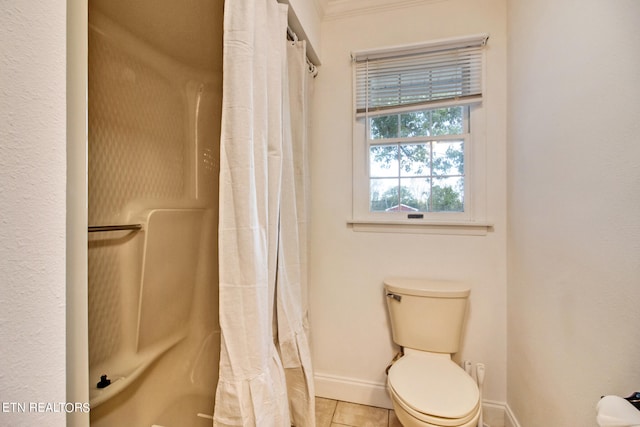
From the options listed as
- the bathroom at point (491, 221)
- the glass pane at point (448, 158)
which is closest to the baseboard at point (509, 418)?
the bathroom at point (491, 221)

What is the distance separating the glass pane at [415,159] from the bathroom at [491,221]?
0.32 meters

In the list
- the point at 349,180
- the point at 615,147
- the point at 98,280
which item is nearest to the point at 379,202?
the point at 349,180

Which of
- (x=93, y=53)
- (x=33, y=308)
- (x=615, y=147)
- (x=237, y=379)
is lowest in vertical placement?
(x=237, y=379)

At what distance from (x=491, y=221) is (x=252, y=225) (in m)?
1.31

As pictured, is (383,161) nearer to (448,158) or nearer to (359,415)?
(448,158)

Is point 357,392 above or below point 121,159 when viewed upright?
below

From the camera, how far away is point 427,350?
141cm

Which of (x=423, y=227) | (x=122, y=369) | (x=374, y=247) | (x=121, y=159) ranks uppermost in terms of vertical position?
(x=121, y=159)

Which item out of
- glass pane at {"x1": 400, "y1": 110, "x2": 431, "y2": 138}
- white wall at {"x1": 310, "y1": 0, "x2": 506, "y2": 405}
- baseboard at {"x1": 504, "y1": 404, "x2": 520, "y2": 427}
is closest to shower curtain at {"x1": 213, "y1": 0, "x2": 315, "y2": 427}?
white wall at {"x1": 310, "y1": 0, "x2": 506, "y2": 405}

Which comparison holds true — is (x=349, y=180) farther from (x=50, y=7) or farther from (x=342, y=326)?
(x=50, y=7)

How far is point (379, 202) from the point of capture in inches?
66.2

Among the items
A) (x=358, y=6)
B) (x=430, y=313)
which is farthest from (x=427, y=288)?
(x=358, y=6)

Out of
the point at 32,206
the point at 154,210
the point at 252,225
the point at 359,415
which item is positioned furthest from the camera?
the point at 359,415

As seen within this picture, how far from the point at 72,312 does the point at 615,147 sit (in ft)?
4.31
